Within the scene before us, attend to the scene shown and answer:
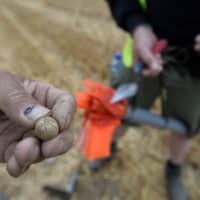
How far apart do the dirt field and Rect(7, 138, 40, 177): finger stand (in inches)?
29.7

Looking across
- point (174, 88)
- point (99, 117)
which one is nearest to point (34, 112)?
point (99, 117)

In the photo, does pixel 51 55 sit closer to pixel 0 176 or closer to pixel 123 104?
pixel 0 176

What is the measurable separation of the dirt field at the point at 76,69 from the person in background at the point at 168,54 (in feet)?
0.85

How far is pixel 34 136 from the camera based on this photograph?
0.68m

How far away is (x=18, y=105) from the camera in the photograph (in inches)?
26.9

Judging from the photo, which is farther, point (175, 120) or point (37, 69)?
point (37, 69)

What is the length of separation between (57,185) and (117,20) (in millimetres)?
691

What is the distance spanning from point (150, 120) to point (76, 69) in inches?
33.1

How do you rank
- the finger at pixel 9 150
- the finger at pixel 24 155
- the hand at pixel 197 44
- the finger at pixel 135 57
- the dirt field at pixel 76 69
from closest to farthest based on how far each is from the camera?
the finger at pixel 24 155 → the finger at pixel 9 150 → the hand at pixel 197 44 → the finger at pixel 135 57 → the dirt field at pixel 76 69

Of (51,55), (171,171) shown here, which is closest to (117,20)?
(171,171)

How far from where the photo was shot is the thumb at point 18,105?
2.20ft

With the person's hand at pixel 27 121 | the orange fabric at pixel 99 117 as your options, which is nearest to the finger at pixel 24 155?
the person's hand at pixel 27 121

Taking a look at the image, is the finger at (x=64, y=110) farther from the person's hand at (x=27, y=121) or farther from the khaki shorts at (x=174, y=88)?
the khaki shorts at (x=174, y=88)

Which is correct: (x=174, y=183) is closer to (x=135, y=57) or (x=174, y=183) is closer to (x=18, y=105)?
(x=135, y=57)
